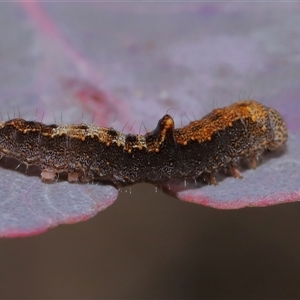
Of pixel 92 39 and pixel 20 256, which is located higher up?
pixel 92 39

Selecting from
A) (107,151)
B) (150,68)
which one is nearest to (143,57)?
(150,68)

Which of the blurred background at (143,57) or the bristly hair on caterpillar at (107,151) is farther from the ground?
the blurred background at (143,57)

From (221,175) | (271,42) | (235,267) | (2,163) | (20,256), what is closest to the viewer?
(2,163)

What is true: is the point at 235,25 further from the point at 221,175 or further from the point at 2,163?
the point at 2,163

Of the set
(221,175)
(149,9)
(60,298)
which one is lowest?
(60,298)

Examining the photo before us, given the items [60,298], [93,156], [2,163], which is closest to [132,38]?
[93,156]

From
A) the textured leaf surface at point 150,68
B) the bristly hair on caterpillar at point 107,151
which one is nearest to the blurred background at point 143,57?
the textured leaf surface at point 150,68

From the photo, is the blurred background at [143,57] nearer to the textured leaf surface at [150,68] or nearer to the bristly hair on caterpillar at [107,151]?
the textured leaf surface at [150,68]

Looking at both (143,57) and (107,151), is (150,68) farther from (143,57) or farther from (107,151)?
(107,151)

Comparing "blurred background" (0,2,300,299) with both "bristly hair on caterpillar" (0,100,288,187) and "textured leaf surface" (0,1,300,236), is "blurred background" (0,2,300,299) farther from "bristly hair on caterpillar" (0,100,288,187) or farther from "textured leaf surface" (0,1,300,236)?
"bristly hair on caterpillar" (0,100,288,187)
